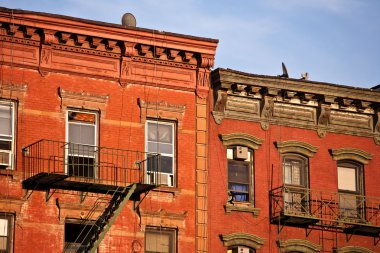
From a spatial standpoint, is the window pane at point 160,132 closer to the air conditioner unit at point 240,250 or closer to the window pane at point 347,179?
the air conditioner unit at point 240,250

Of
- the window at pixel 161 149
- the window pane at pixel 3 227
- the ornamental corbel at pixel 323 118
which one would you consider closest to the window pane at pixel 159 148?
the window at pixel 161 149

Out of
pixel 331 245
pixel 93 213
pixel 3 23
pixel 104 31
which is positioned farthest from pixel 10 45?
pixel 331 245

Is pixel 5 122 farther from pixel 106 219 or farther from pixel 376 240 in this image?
pixel 376 240

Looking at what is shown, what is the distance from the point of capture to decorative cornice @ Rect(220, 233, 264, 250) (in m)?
39.7

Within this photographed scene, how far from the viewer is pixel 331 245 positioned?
4169 centimetres

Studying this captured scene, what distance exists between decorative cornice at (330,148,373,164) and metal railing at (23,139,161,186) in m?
7.15

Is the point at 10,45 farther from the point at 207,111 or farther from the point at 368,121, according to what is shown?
the point at 368,121

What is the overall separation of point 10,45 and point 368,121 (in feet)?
46.0

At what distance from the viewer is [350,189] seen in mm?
43031

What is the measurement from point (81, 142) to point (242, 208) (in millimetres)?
6087

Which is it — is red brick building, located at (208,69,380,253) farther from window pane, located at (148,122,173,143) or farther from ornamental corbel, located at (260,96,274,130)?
window pane, located at (148,122,173,143)

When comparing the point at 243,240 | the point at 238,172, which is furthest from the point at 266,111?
the point at 243,240

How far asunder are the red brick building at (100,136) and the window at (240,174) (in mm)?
1265

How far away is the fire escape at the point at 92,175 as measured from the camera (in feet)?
121
